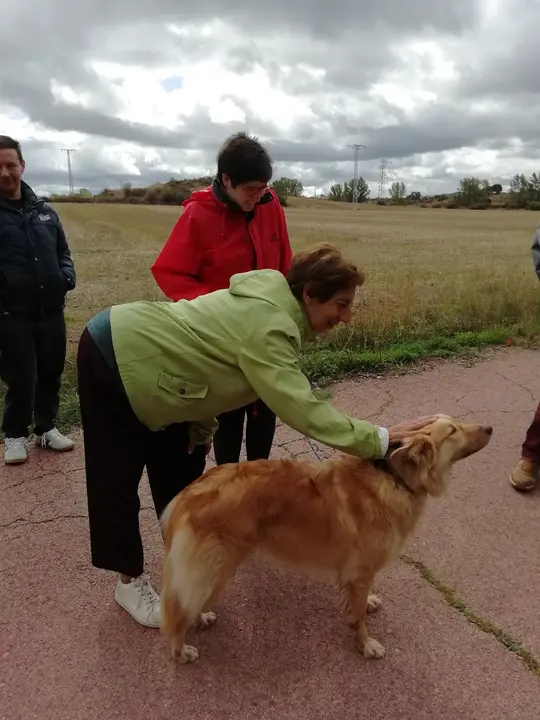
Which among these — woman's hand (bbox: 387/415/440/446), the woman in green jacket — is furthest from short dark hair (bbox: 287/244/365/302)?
woman's hand (bbox: 387/415/440/446)

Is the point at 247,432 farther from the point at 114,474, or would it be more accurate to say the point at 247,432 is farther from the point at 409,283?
the point at 409,283

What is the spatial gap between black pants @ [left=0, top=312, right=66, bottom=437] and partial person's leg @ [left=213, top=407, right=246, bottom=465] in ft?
5.88

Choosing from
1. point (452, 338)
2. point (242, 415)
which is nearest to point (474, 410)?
point (452, 338)

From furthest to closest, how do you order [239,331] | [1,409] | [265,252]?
[1,409], [265,252], [239,331]

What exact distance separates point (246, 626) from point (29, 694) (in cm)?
102

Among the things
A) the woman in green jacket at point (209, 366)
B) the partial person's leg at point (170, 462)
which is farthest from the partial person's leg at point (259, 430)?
the woman in green jacket at point (209, 366)

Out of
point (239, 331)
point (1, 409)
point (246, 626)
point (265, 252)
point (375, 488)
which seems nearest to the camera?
point (239, 331)

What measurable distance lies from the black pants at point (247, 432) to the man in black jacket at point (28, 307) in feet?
5.52

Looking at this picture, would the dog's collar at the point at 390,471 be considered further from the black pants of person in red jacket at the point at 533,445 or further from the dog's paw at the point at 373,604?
the black pants of person in red jacket at the point at 533,445

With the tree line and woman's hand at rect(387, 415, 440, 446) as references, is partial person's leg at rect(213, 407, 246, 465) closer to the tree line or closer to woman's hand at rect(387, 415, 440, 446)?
woman's hand at rect(387, 415, 440, 446)

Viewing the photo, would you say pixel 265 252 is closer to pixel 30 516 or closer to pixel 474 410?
pixel 30 516

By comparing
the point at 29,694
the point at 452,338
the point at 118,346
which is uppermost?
the point at 118,346

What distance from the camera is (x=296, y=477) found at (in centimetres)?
271

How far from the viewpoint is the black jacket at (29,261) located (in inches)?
172
